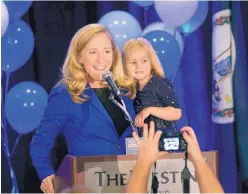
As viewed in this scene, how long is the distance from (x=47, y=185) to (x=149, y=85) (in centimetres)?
77

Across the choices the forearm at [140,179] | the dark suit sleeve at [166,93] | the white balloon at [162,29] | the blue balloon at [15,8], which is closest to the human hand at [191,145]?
the forearm at [140,179]

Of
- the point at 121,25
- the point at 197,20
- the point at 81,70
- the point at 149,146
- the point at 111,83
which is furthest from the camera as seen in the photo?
the point at 197,20

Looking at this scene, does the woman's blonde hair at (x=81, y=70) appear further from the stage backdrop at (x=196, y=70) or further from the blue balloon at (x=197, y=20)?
the blue balloon at (x=197, y=20)

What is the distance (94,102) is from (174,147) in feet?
2.30

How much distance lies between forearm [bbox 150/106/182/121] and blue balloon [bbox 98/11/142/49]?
407 millimetres

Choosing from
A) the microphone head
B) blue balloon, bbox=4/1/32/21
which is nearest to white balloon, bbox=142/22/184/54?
the microphone head

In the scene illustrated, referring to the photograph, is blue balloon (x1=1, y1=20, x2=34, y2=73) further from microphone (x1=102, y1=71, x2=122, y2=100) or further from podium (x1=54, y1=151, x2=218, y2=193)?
podium (x1=54, y1=151, x2=218, y2=193)

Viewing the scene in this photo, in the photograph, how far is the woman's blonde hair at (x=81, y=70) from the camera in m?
2.22

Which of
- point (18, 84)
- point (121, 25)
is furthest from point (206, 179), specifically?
point (18, 84)

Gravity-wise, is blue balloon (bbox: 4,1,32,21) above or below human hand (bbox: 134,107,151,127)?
above

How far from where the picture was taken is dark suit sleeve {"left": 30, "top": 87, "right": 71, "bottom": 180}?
2.22 meters

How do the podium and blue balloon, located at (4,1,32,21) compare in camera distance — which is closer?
the podium

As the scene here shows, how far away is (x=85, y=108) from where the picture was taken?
218 centimetres

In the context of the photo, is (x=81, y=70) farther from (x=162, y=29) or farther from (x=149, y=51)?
(x=162, y=29)
